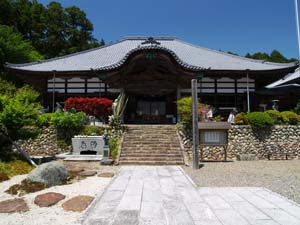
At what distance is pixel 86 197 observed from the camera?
5520 millimetres

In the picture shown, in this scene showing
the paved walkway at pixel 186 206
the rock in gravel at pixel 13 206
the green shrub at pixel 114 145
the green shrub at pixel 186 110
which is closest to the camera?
the paved walkway at pixel 186 206

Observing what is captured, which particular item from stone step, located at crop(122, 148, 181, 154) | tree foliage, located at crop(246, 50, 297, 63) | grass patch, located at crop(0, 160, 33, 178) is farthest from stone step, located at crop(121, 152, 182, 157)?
tree foliage, located at crop(246, 50, 297, 63)

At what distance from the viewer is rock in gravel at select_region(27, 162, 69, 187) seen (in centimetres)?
657

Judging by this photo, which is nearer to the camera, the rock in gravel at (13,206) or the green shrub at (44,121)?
the rock in gravel at (13,206)

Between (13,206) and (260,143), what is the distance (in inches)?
463

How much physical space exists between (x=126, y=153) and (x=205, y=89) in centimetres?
883

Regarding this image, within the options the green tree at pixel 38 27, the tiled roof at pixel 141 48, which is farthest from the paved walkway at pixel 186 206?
the green tree at pixel 38 27

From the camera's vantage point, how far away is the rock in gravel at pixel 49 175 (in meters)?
6.57

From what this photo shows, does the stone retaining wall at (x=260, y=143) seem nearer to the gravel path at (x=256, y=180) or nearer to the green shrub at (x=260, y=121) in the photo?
the green shrub at (x=260, y=121)

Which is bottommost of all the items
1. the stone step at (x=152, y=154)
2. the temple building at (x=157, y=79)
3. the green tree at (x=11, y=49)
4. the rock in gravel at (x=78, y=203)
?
the rock in gravel at (x=78, y=203)

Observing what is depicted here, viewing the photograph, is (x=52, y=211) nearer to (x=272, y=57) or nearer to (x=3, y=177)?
(x=3, y=177)

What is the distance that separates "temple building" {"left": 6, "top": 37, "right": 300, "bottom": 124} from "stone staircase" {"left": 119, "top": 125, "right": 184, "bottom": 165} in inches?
160

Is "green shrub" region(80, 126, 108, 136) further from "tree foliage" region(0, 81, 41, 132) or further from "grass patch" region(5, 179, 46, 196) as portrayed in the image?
"grass patch" region(5, 179, 46, 196)

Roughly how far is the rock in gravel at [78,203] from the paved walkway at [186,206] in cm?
18
